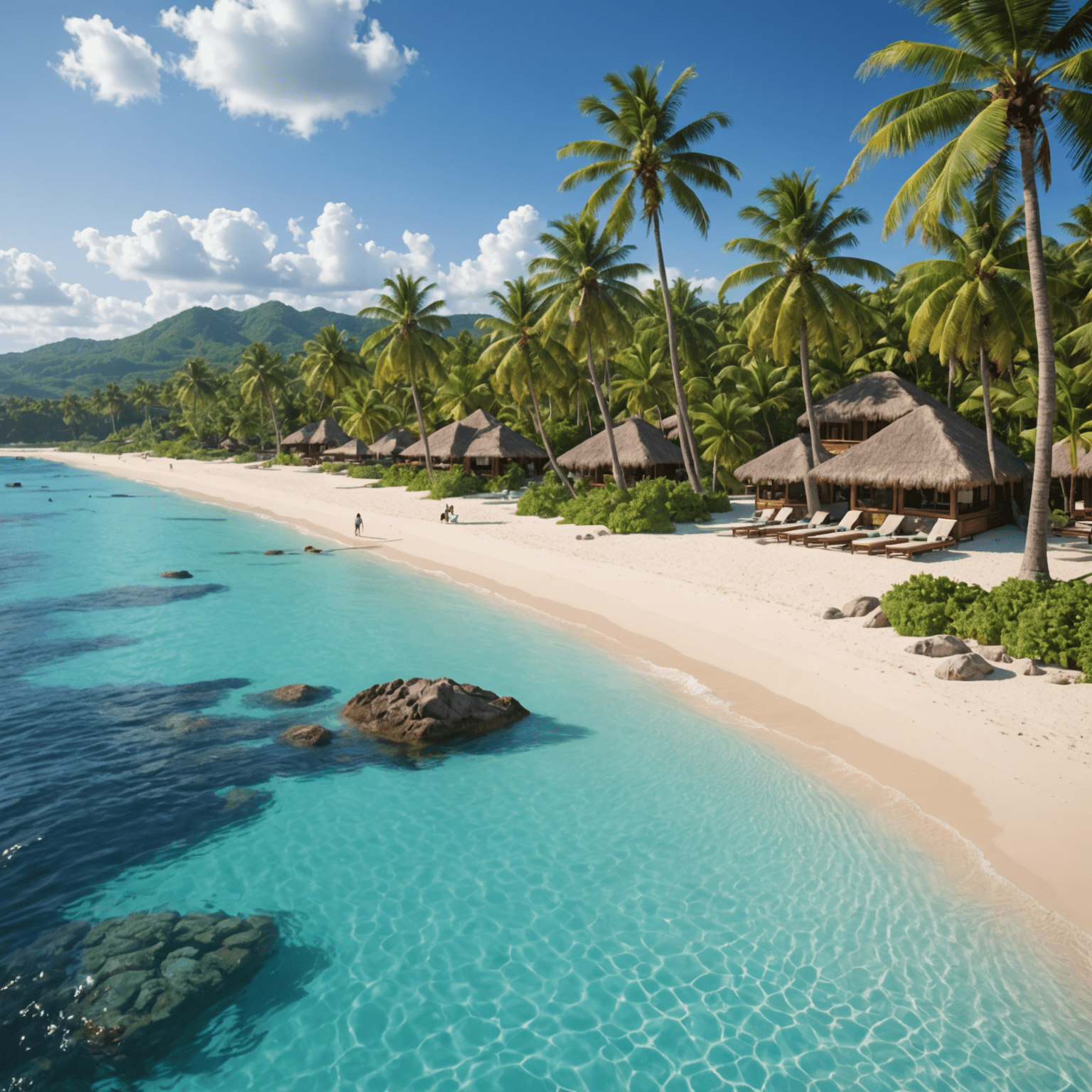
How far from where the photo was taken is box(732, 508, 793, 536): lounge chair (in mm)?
23812

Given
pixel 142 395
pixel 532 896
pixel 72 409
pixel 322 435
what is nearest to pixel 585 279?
pixel 532 896

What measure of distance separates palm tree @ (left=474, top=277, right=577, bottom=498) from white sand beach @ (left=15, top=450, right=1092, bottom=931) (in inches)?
279

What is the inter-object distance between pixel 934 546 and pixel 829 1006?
16899 mm

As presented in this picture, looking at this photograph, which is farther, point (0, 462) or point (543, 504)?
point (0, 462)

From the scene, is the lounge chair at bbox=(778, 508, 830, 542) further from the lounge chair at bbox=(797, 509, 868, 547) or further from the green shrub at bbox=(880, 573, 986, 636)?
the green shrub at bbox=(880, 573, 986, 636)

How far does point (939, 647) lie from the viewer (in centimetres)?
1192

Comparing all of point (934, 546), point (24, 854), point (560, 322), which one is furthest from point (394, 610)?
point (560, 322)

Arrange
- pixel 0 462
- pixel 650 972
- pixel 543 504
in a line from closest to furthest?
1. pixel 650 972
2. pixel 543 504
3. pixel 0 462

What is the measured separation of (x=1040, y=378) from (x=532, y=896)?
12.6 m

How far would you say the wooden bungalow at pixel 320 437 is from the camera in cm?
5872

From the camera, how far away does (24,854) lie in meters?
7.76

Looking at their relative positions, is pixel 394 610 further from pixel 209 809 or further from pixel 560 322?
pixel 560 322

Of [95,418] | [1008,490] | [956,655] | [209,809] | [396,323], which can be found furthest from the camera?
[95,418]

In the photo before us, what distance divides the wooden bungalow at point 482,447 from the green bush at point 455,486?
6.00 feet
